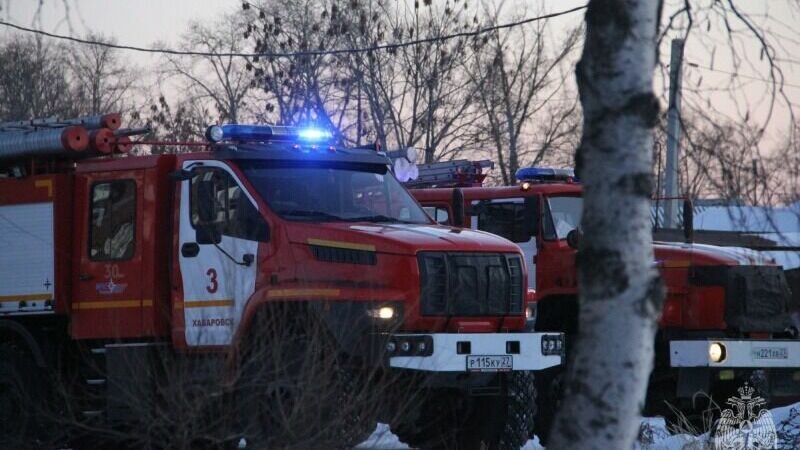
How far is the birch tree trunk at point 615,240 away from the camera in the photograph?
6.28m

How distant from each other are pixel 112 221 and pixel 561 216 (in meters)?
5.13

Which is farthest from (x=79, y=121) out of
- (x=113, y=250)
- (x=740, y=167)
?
(x=740, y=167)

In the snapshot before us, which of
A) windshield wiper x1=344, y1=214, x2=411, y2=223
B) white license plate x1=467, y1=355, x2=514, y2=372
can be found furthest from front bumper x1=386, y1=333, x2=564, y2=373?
windshield wiper x1=344, y1=214, x2=411, y2=223

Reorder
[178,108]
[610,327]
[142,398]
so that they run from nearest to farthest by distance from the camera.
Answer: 1. [610,327]
2. [142,398]
3. [178,108]

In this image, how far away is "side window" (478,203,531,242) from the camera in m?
15.0

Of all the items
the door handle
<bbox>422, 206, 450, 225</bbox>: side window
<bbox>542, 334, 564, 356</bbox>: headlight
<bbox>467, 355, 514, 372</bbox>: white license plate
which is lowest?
<bbox>467, 355, 514, 372</bbox>: white license plate

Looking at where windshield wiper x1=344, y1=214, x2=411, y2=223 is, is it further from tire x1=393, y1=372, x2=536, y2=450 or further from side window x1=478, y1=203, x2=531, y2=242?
side window x1=478, y1=203, x2=531, y2=242

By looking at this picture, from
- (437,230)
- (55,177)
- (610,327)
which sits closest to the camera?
(610,327)

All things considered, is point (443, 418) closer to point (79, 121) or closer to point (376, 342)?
→ point (376, 342)

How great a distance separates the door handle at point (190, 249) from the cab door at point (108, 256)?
54cm

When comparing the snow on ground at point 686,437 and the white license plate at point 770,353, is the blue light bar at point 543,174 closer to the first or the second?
the white license plate at point 770,353

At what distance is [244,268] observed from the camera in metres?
11.4

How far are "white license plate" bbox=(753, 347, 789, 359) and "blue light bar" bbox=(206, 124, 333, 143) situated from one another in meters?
4.95

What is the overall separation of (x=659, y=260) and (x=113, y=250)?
5.85 meters
